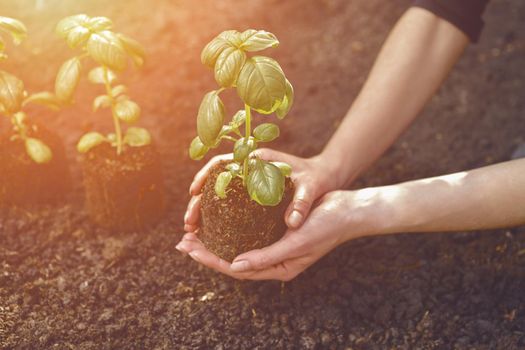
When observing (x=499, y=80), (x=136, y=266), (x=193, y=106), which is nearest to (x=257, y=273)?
(x=136, y=266)

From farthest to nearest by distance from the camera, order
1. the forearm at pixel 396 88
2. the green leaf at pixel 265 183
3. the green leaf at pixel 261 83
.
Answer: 1. the forearm at pixel 396 88
2. the green leaf at pixel 265 183
3. the green leaf at pixel 261 83

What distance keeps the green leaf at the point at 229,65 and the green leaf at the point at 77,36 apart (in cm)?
50

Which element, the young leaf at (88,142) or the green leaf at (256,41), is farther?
the young leaf at (88,142)

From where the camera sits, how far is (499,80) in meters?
3.23

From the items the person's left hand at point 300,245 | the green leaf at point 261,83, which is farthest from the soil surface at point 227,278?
the green leaf at point 261,83

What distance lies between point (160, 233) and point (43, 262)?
0.43m

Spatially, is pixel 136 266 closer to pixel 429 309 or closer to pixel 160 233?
pixel 160 233

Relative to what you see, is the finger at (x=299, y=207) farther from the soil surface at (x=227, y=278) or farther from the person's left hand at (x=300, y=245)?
the soil surface at (x=227, y=278)

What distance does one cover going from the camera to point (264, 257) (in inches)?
71.4

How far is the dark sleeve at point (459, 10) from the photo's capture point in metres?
2.33

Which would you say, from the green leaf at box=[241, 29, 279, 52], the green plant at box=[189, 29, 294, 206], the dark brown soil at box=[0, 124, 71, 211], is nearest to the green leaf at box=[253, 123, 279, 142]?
the green plant at box=[189, 29, 294, 206]

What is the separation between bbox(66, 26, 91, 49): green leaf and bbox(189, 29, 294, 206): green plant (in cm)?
42

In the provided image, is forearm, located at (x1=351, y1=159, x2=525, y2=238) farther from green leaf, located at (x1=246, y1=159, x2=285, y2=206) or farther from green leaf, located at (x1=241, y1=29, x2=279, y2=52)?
green leaf, located at (x1=241, y1=29, x2=279, y2=52)

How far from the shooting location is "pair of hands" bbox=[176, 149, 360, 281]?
1823 millimetres
